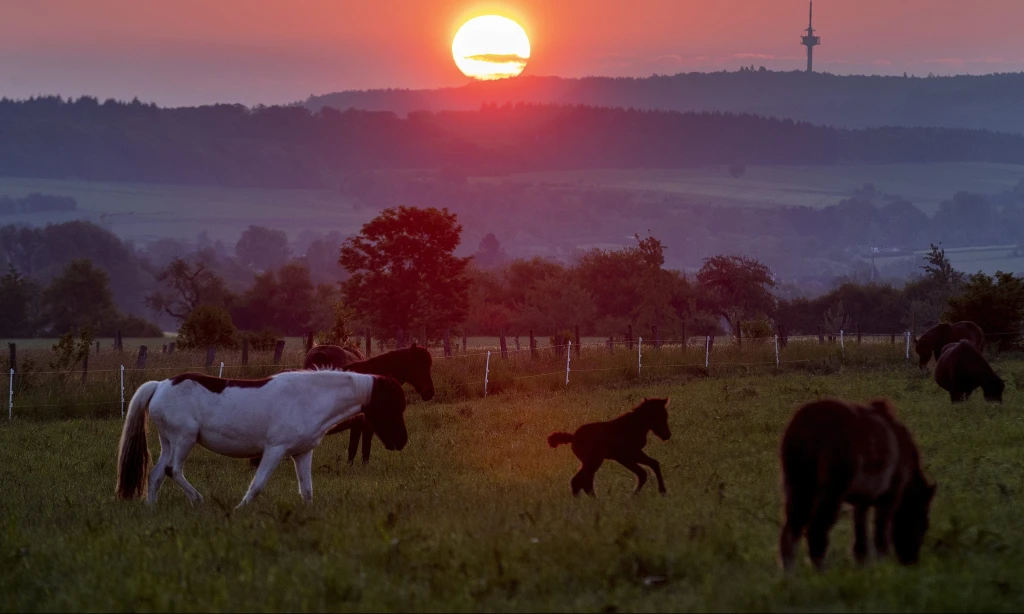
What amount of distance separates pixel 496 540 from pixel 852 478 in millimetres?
2853

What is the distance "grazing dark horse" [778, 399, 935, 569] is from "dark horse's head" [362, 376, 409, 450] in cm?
658

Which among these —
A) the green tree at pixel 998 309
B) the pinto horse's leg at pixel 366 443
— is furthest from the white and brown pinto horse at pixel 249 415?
the green tree at pixel 998 309

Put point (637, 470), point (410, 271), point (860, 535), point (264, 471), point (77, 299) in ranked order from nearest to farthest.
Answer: point (860, 535) → point (637, 470) → point (264, 471) → point (410, 271) → point (77, 299)

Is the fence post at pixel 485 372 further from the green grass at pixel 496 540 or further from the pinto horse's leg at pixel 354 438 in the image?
the green grass at pixel 496 540

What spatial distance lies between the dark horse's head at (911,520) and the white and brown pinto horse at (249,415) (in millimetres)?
6901

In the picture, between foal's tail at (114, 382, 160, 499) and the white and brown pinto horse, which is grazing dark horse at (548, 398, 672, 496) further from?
foal's tail at (114, 382, 160, 499)

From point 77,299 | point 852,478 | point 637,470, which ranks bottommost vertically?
point 637,470

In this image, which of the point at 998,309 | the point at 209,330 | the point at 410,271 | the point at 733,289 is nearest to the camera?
the point at 998,309

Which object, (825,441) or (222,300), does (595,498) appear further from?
(222,300)

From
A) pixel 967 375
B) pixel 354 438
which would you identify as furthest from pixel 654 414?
pixel 967 375

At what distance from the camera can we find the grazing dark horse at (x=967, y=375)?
2112cm

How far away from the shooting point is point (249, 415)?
1305 centimetres

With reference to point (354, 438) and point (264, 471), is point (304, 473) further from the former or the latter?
point (354, 438)

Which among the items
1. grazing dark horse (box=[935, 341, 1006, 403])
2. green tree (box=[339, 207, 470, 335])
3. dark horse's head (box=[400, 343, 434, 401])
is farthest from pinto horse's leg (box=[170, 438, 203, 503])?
green tree (box=[339, 207, 470, 335])
